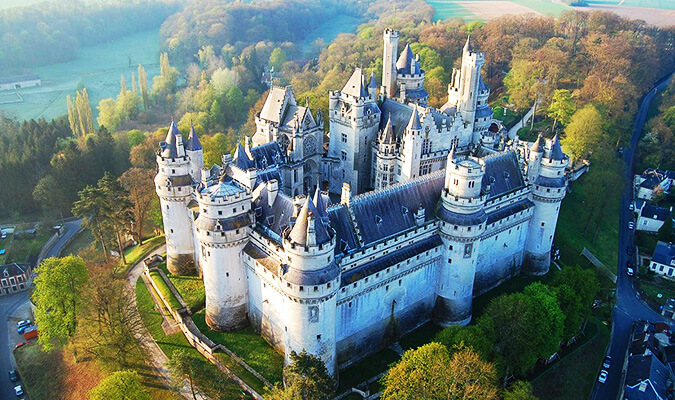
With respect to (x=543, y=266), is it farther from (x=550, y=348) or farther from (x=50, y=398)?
(x=50, y=398)

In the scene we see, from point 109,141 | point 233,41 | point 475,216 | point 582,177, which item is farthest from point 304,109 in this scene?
point 233,41

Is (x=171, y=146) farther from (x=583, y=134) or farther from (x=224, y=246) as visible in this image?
(x=583, y=134)

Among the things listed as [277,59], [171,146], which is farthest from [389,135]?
[277,59]

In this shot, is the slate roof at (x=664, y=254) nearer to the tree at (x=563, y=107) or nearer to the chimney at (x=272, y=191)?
the tree at (x=563, y=107)

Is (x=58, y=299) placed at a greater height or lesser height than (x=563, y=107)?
lesser

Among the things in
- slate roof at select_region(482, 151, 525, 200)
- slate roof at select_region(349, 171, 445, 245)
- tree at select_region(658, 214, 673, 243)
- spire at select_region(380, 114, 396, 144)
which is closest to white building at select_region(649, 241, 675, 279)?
tree at select_region(658, 214, 673, 243)
